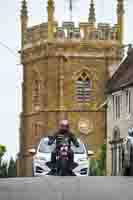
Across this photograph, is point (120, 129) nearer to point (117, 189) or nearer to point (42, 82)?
point (42, 82)

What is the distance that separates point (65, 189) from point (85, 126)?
77138 mm

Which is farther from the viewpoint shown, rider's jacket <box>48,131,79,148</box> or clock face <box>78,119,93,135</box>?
clock face <box>78,119,93,135</box>

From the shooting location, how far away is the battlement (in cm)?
10331

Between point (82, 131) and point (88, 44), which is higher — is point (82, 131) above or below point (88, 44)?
below

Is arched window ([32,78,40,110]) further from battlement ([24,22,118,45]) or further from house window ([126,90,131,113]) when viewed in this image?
house window ([126,90,131,113])

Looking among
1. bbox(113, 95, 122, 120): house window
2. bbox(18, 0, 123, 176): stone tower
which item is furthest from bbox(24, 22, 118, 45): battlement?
bbox(113, 95, 122, 120): house window

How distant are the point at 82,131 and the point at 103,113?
2.02m

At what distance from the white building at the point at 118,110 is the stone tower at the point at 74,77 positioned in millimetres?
24576

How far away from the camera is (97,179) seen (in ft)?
93.5

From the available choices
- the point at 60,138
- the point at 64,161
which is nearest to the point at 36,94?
the point at 60,138

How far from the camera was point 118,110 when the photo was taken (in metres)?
73.6

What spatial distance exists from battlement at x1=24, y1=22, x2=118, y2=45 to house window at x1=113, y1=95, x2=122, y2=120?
28.7 meters

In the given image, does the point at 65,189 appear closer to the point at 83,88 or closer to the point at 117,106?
the point at 117,106

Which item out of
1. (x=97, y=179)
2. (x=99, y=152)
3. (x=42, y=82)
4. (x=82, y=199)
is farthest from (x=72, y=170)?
(x=42, y=82)
